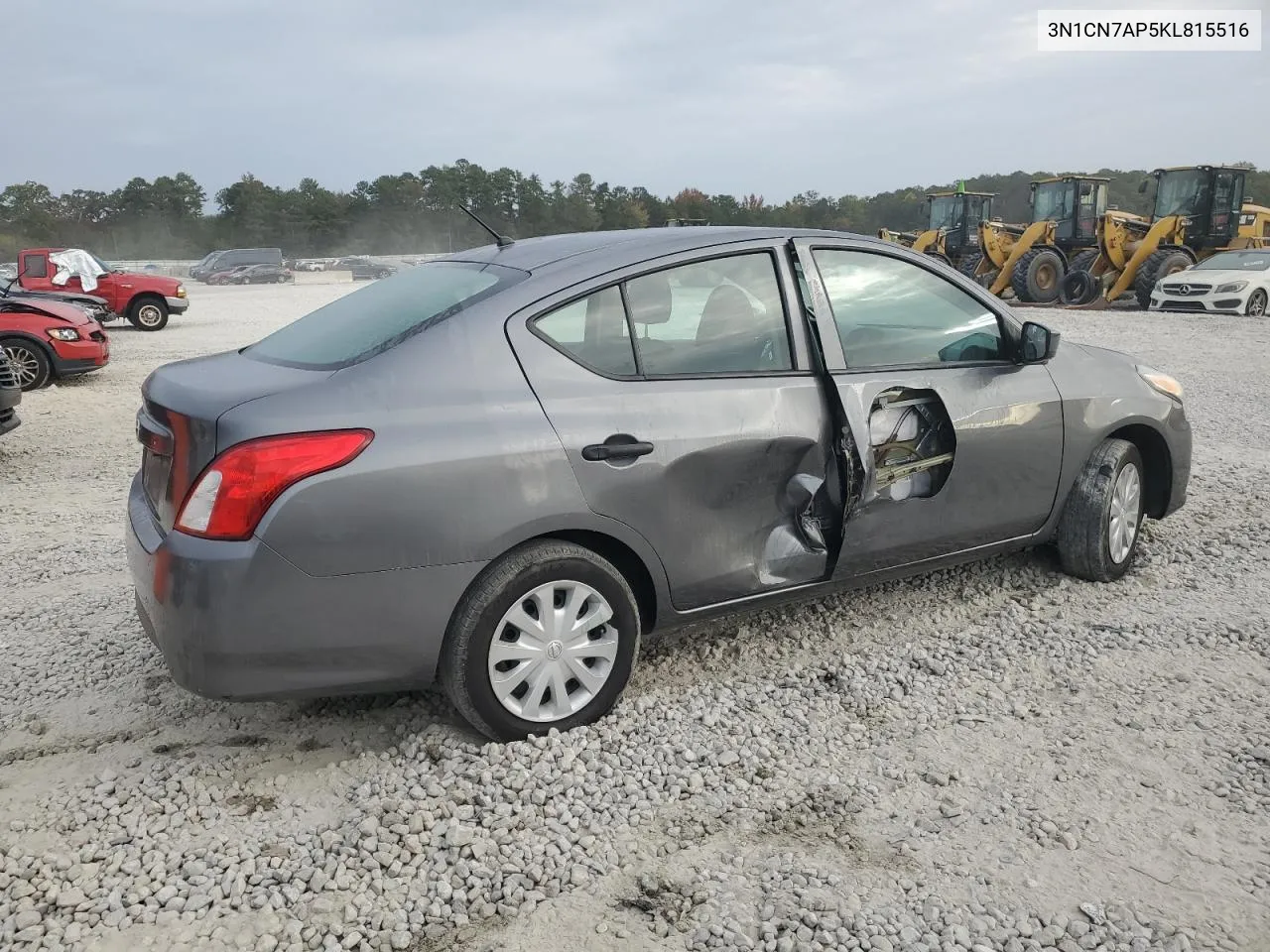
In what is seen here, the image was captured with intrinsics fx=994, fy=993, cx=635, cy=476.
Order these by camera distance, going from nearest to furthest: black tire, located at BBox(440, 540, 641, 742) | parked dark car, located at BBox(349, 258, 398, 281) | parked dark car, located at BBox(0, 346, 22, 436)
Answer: black tire, located at BBox(440, 540, 641, 742), parked dark car, located at BBox(0, 346, 22, 436), parked dark car, located at BBox(349, 258, 398, 281)

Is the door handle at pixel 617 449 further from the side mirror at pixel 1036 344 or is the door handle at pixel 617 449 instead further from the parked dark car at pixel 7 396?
the parked dark car at pixel 7 396

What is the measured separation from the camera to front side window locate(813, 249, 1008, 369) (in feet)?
12.1

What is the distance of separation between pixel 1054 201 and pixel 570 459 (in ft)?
79.6

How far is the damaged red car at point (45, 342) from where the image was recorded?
10922 mm

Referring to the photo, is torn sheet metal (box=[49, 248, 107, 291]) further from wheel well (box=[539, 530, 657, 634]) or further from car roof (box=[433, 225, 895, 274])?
wheel well (box=[539, 530, 657, 634])

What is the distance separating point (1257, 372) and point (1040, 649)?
386 inches

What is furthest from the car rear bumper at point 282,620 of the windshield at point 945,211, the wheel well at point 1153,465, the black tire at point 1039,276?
the windshield at point 945,211

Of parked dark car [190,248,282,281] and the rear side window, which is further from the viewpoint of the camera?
parked dark car [190,248,282,281]

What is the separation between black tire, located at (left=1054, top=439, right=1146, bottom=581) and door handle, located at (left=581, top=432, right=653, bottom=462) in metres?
2.24

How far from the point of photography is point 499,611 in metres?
2.93

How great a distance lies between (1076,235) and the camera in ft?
77.6

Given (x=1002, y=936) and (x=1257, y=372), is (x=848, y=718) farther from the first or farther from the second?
(x=1257, y=372)

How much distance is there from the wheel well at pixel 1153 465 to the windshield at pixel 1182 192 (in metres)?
20.4

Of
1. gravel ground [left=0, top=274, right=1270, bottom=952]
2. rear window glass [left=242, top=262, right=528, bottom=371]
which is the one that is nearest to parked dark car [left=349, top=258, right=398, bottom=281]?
rear window glass [left=242, top=262, right=528, bottom=371]
